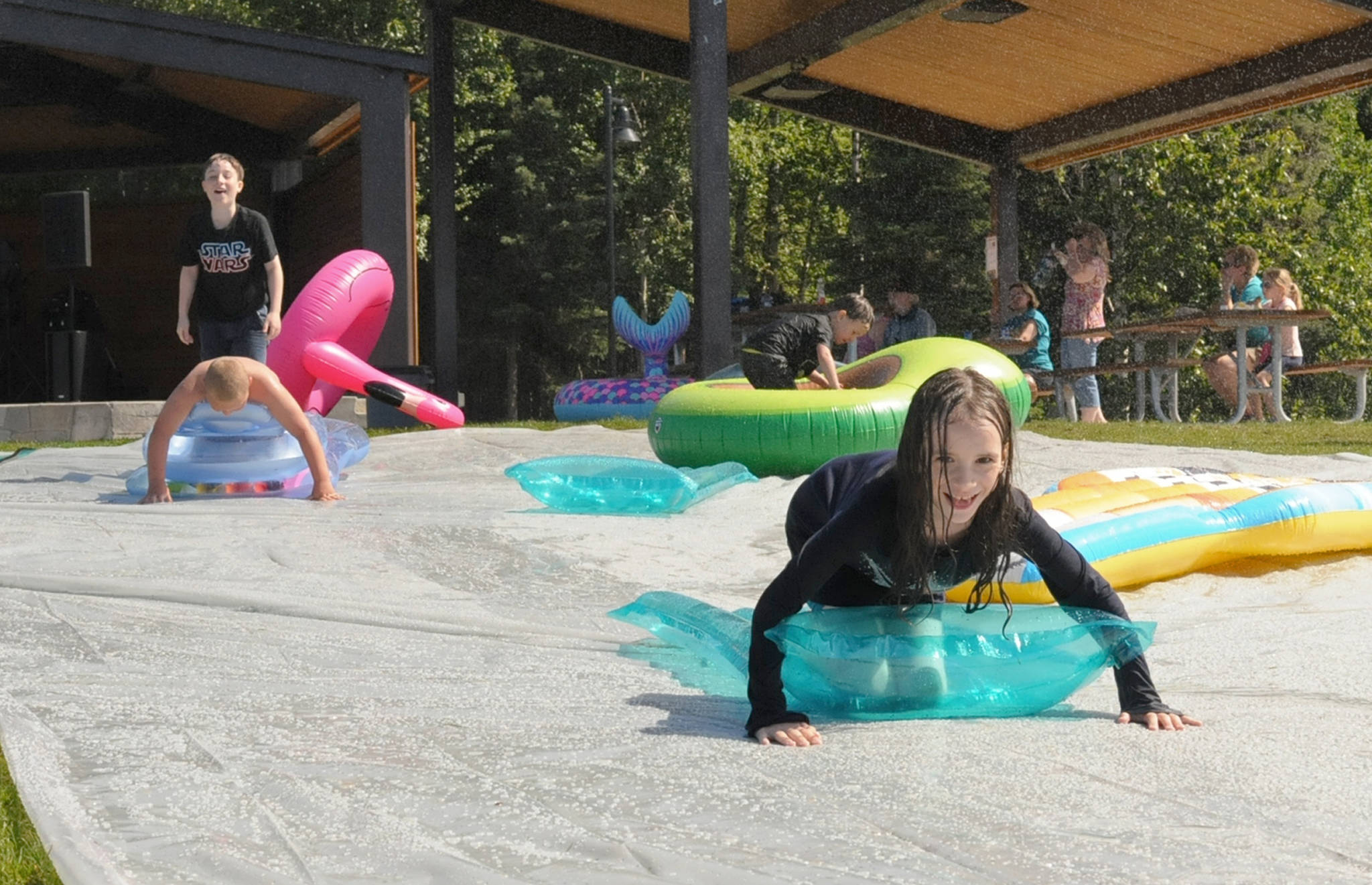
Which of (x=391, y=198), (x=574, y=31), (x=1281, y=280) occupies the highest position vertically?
(x=574, y=31)

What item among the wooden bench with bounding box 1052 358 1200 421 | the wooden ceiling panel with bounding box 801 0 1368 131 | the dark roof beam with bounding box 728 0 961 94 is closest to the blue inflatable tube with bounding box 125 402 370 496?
the dark roof beam with bounding box 728 0 961 94

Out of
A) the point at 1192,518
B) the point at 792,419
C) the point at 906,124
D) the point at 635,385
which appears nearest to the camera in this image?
the point at 1192,518

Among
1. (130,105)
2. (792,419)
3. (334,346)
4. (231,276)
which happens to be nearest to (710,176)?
(334,346)

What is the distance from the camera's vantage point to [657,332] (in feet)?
45.6

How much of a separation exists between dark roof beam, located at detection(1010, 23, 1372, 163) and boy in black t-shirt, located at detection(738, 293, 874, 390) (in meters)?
4.03

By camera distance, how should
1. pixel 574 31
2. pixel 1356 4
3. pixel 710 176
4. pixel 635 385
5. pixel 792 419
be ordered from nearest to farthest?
pixel 792 419, pixel 1356 4, pixel 710 176, pixel 635 385, pixel 574 31

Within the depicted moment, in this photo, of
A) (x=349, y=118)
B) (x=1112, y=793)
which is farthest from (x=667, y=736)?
(x=349, y=118)

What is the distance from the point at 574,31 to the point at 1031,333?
467cm

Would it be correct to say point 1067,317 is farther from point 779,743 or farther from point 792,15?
point 779,743

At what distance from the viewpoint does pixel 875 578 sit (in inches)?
113

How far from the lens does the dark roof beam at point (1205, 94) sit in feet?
33.2

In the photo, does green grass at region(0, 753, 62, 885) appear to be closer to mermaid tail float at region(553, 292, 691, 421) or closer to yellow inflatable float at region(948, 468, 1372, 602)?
yellow inflatable float at region(948, 468, 1372, 602)

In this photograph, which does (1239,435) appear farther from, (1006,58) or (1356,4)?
(1006,58)

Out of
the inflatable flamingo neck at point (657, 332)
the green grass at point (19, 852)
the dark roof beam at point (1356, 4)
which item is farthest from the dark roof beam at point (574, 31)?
the green grass at point (19, 852)
